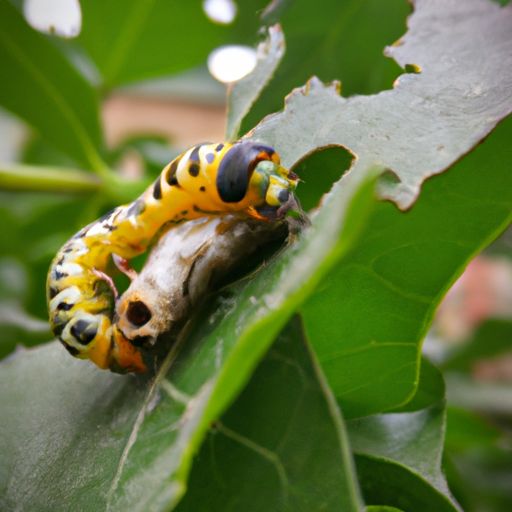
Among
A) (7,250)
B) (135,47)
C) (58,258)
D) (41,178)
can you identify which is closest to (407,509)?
(58,258)

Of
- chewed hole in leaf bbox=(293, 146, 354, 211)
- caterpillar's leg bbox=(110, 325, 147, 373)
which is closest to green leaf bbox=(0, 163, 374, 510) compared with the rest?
caterpillar's leg bbox=(110, 325, 147, 373)

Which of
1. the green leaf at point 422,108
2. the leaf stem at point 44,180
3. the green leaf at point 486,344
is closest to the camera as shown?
the green leaf at point 422,108

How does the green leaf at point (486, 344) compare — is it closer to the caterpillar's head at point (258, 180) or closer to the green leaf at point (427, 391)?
the green leaf at point (427, 391)

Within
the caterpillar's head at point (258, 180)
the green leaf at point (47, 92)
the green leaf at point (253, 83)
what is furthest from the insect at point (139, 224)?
the green leaf at point (47, 92)

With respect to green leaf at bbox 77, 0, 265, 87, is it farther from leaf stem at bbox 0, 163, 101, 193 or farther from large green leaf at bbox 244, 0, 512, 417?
large green leaf at bbox 244, 0, 512, 417

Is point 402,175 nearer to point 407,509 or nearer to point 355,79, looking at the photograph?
point 407,509

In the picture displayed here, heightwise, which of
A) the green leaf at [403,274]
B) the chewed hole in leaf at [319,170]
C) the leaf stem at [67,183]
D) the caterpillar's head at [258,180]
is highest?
the caterpillar's head at [258,180]

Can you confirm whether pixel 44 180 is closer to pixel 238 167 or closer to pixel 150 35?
pixel 150 35
